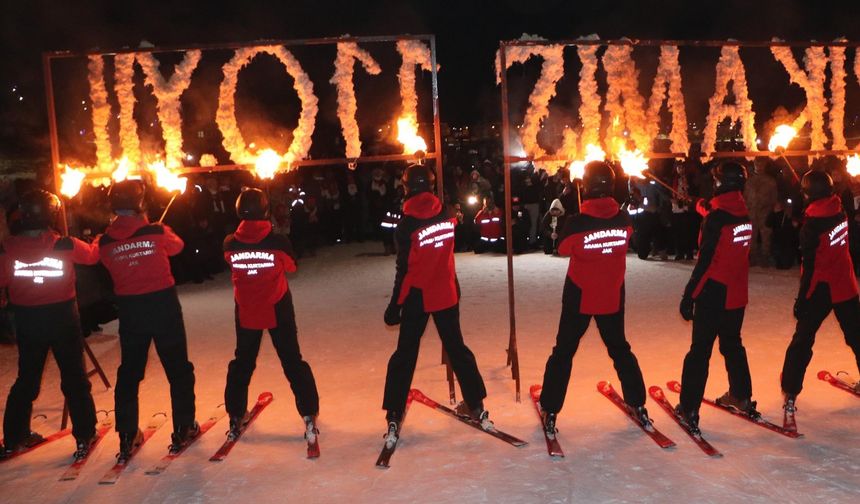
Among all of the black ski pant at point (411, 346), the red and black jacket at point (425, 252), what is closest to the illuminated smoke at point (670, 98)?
the red and black jacket at point (425, 252)

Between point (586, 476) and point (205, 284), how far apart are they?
9482 mm

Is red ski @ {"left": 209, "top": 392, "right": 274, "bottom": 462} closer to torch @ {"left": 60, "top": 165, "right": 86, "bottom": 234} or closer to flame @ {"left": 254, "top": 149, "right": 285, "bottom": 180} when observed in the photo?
flame @ {"left": 254, "top": 149, "right": 285, "bottom": 180}

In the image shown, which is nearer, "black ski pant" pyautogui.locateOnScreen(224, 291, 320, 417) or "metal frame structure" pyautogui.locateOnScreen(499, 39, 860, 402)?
"black ski pant" pyautogui.locateOnScreen(224, 291, 320, 417)

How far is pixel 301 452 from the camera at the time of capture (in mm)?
4945

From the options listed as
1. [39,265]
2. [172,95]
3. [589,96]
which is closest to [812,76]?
[589,96]

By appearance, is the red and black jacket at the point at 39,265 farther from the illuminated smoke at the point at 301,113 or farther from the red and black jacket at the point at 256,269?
the illuminated smoke at the point at 301,113

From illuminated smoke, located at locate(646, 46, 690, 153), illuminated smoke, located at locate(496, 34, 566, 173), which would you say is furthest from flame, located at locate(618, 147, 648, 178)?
illuminated smoke, located at locate(646, 46, 690, 153)

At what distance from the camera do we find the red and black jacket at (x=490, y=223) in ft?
48.1

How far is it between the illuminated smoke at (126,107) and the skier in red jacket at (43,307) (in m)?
1.30

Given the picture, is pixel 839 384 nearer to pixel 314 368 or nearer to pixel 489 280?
pixel 314 368

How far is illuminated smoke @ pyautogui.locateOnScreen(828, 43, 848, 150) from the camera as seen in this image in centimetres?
695

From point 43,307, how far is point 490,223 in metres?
10.4

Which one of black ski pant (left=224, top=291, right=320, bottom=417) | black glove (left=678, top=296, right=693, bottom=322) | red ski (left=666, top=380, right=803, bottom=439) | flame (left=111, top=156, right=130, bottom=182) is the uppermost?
Result: flame (left=111, top=156, right=130, bottom=182)

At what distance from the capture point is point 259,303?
504 centimetres
